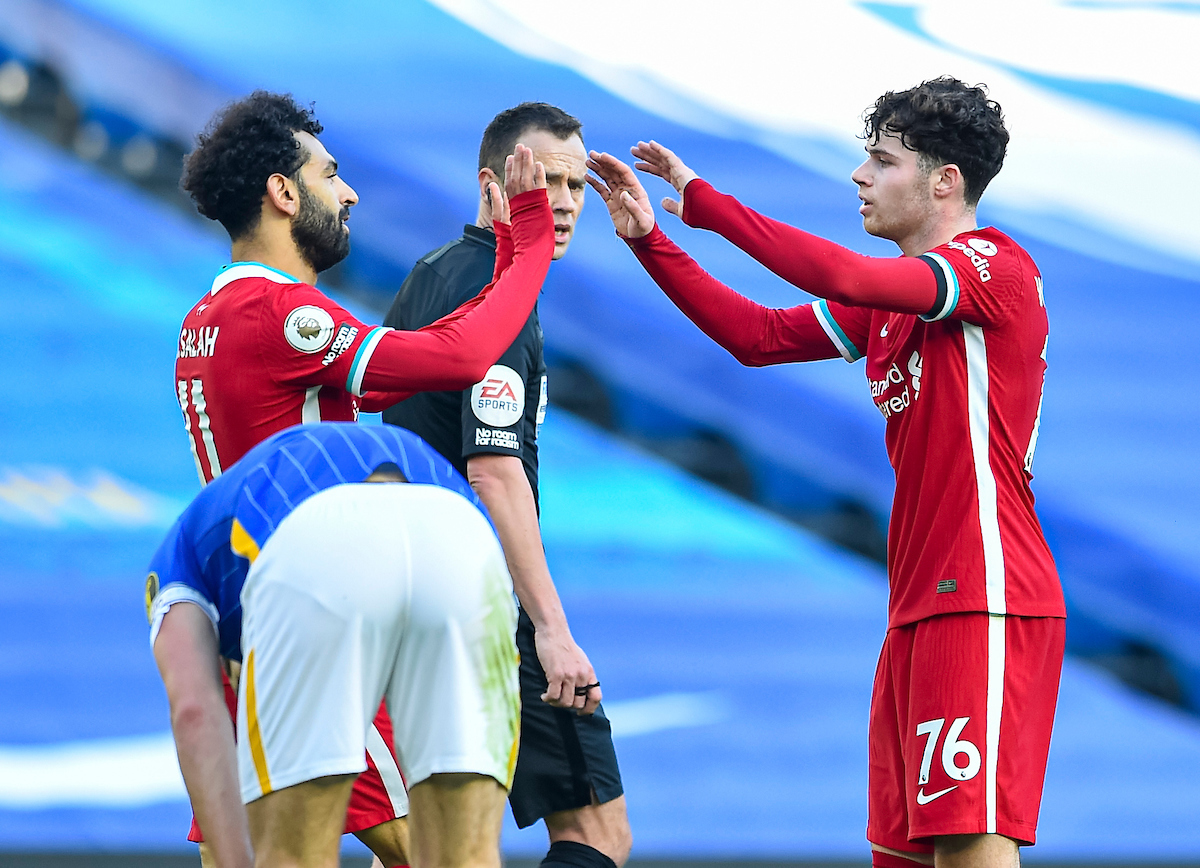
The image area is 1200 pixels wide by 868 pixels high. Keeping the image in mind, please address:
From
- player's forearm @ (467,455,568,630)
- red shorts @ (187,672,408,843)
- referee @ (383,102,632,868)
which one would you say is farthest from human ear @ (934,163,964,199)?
red shorts @ (187,672,408,843)

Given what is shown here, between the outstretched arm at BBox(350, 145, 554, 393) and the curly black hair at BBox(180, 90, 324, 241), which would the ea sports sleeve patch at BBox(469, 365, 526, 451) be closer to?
the outstretched arm at BBox(350, 145, 554, 393)

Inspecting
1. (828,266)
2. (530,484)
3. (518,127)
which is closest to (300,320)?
(530,484)

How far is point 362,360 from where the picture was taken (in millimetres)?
2297

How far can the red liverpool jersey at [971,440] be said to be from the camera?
7.80 ft

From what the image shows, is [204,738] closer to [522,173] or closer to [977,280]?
[522,173]

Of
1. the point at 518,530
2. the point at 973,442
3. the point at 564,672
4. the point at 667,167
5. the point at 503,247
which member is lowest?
the point at 564,672

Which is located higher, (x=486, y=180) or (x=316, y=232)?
(x=486, y=180)

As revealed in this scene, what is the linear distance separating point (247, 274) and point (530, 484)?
0.70m

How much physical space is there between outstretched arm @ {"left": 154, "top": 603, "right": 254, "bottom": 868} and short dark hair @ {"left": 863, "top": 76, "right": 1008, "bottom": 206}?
5.60ft

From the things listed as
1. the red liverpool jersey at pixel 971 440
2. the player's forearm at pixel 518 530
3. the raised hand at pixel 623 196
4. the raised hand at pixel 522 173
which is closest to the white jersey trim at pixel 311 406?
the player's forearm at pixel 518 530

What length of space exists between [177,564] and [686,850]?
3256 mm

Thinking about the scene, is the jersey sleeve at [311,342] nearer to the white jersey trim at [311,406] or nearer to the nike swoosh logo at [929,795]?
the white jersey trim at [311,406]

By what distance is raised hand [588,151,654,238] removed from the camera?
277 centimetres

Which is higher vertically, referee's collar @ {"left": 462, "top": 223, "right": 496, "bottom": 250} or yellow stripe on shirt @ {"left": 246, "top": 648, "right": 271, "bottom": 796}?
referee's collar @ {"left": 462, "top": 223, "right": 496, "bottom": 250}
